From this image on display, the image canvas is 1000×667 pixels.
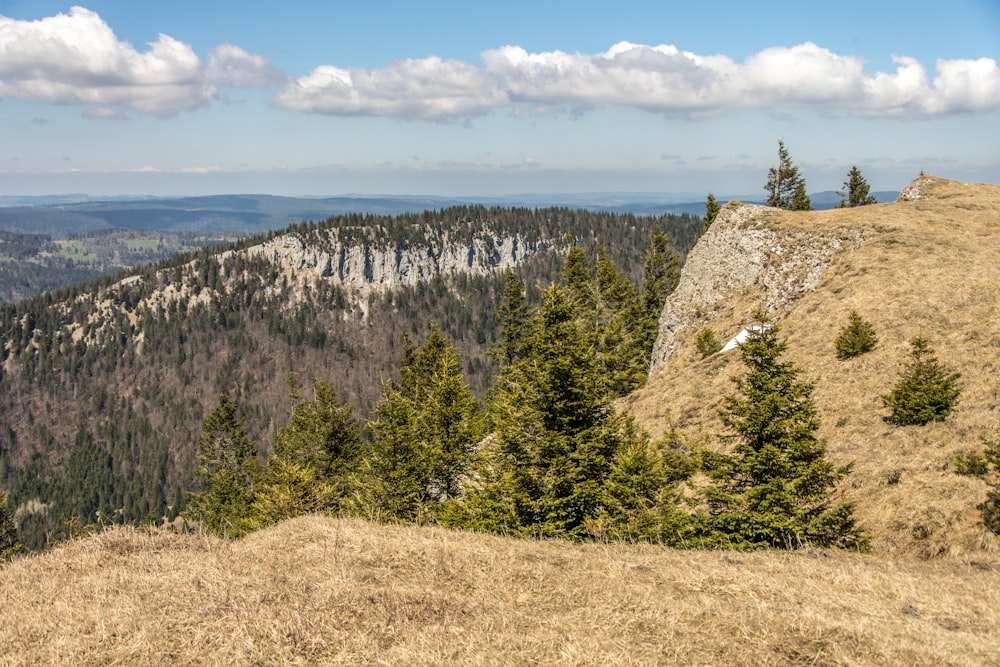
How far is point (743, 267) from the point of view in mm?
40844

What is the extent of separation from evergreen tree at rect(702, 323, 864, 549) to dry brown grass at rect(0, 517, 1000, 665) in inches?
38.3

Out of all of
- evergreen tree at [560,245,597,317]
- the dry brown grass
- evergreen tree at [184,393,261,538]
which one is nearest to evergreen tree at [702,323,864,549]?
the dry brown grass

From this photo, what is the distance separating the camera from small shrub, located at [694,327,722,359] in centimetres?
3541

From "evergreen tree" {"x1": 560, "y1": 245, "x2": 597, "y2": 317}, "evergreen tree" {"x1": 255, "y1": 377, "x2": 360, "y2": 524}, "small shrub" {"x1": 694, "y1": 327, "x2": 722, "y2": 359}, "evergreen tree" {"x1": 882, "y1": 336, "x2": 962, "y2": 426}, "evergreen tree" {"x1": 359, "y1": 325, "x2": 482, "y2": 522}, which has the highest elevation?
"evergreen tree" {"x1": 560, "y1": 245, "x2": 597, "y2": 317}

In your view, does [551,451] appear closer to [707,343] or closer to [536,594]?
[536,594]

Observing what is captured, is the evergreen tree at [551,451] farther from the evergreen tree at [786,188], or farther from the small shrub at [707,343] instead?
the evergreen tree at [786,188]

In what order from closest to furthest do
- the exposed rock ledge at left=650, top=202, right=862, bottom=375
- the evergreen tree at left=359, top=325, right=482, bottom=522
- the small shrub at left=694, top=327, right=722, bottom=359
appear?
the evergreen tree at left=359, top=325, right=482, bottom=522
the small shrub at left=694, top=327, right=722, bottom=359
the exposed rock ledge at left=650, top=202, right=862, bottom=375

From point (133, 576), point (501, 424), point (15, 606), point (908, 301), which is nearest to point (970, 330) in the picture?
A: point (908, 301)

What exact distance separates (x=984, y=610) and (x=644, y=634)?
19.4 feet

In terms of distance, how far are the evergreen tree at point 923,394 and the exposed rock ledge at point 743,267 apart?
56.9 feet

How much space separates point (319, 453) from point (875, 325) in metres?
39.2

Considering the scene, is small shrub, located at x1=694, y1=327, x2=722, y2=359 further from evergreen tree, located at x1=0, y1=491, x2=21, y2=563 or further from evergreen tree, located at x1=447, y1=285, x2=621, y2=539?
evergreen tree, located at x1=0, y1=491, x2=21, y2=563

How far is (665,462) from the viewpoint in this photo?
59.4 ft

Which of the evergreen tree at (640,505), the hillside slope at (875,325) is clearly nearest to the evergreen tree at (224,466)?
the hillside slope at (875,325)
